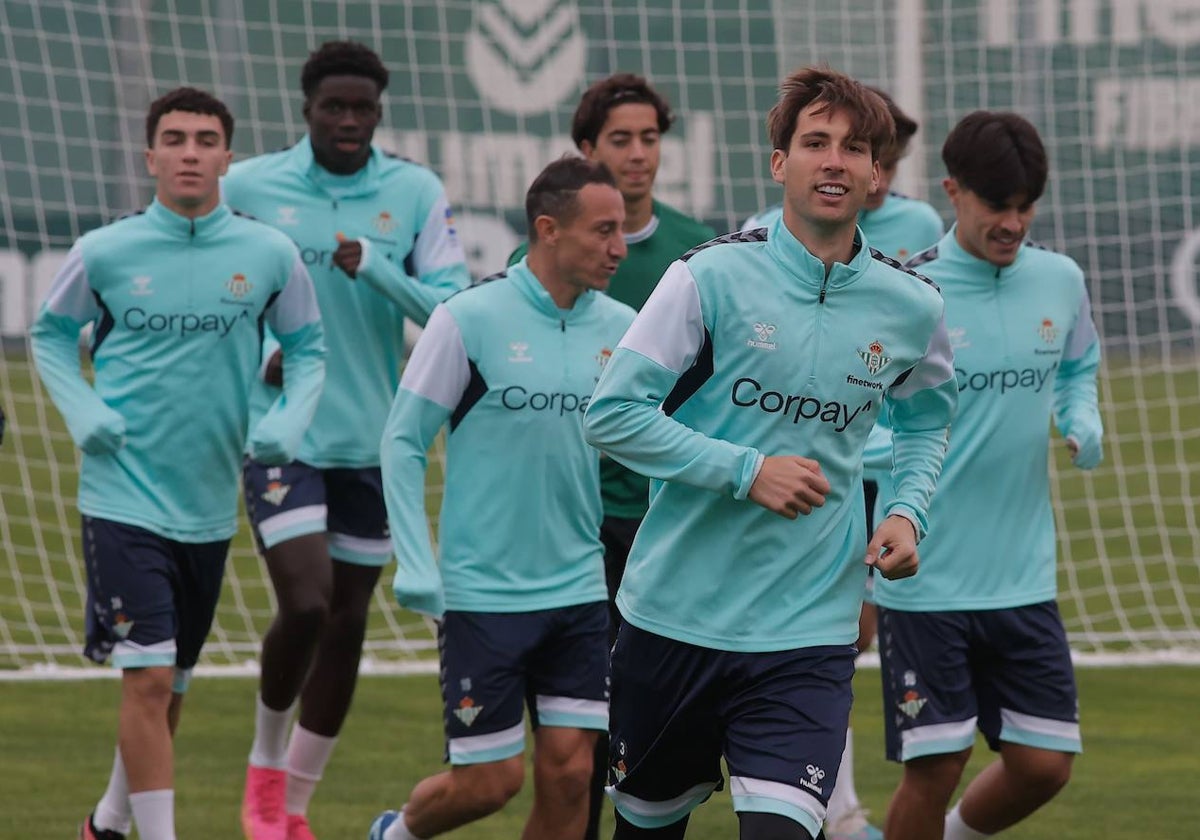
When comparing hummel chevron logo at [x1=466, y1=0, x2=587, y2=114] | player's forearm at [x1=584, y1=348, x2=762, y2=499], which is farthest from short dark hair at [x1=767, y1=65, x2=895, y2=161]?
hummel chevron logo at [x1=466, y1=0, x2=587, y2=114]

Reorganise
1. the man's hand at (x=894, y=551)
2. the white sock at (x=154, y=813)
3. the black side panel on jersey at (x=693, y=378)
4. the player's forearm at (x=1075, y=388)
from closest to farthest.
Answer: the man's hand at (x=894, y=551)
the black side panel on jersey at (x=693, y=378)
the white sock at (x=154, y=813)
the player's forearm at (x=1075, y=388)

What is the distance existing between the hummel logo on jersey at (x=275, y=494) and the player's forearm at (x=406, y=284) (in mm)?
664

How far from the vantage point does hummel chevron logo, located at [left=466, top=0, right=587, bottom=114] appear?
14.3m

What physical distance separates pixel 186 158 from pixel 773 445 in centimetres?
257

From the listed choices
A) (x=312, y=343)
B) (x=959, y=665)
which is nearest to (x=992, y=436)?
(x=959, y=665)

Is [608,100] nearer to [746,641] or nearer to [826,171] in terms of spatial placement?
[826,171]

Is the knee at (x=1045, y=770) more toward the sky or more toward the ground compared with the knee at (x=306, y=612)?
more toward the ground

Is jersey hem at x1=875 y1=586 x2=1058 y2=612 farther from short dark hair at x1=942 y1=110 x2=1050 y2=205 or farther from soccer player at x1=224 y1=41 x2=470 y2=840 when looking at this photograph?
soccer player at x1=224 y1=41 x2=470 y2=840

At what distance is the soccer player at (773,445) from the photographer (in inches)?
162

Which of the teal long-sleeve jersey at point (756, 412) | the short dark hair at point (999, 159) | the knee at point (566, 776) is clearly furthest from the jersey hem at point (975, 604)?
the teal long-sleeve jersey at point (756, 412)

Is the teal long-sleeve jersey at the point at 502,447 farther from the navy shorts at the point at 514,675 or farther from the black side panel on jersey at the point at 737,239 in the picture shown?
the black side panel on jersey at the point at 737,239

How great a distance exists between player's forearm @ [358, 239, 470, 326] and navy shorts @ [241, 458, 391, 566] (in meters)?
0.56

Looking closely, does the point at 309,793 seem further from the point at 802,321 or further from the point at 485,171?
the point at 485,171

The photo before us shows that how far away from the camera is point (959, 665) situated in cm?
541
